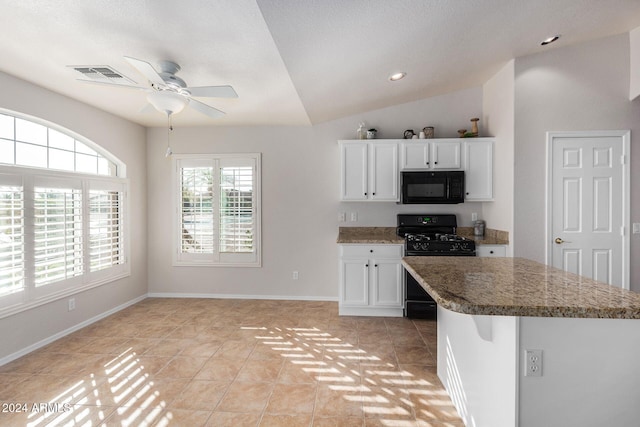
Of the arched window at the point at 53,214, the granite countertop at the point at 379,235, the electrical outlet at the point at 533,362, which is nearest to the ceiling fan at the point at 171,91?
the arched window at the point at 53,214

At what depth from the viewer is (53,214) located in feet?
10.1

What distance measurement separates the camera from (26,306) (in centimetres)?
282

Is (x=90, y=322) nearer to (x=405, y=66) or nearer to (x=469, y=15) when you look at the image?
(x=405, y=66)

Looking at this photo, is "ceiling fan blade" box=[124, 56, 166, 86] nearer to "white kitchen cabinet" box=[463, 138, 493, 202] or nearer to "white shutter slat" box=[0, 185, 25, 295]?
"white shutter slat" box=[0, 185, 25, 295]

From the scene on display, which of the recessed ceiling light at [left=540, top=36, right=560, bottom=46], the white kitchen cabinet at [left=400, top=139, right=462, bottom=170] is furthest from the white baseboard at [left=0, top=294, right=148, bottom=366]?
the recessed ceiling light at [left=540, top=36, right=560, bottom=46]

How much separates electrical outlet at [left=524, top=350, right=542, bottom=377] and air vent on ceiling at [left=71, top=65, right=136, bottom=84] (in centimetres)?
281

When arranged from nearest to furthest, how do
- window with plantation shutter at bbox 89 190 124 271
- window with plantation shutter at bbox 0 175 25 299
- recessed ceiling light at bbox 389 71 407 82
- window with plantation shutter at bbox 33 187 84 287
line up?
window with plantation shutter at bbox 0 175 25 299, window with plantation shutter at bbox 33 187 84 287, recessed ceiling light at bbox 389 71 407 82, window with plantation shutter at bbox 89 190 124 271

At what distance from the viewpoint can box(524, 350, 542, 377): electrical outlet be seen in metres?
1.31

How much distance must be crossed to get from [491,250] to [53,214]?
15.3ft

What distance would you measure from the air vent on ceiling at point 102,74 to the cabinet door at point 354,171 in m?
2.41

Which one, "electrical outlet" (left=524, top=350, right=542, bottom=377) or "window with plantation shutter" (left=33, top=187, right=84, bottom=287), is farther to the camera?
"window with plantation shutter" (left=33, top=187, right=84, bottom=287)

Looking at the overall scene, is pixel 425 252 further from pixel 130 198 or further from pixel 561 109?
pixel 130 198

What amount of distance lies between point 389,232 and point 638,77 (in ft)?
10.0

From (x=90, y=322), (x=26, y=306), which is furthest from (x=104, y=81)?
(x=90, y=322)
